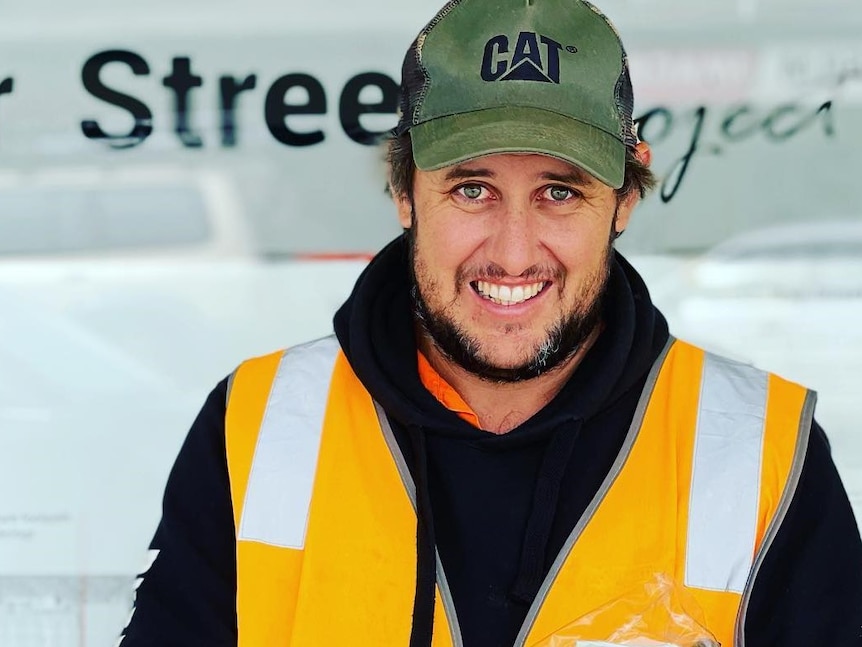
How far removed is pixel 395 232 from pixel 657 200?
0.52 meters

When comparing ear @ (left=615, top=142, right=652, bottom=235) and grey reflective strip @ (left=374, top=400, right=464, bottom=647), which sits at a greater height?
ear @ (left=615, top=142, right=652, bottom=235)

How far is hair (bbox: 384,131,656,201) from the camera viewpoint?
1855mm

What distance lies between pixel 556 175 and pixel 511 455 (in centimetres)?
43

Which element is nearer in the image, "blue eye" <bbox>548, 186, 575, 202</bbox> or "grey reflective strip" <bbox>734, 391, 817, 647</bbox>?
"grey reflective strip" <bbox>734, 391, 817, 647</bbox>

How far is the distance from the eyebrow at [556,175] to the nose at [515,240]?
0.19ft

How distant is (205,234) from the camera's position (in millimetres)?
2303

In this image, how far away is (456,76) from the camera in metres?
1.71

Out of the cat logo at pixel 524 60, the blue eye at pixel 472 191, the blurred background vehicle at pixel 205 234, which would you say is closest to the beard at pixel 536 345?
the blue eye at pixel 472 191

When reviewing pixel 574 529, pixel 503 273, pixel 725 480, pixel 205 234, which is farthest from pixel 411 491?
pixel 205 234

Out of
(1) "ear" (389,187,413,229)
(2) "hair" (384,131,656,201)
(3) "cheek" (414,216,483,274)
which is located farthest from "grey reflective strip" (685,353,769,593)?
(1) "ear" (389,187,413,229)

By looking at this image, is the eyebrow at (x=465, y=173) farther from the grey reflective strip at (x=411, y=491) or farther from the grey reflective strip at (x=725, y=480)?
the grey reflective strip at (x=725, y=480)

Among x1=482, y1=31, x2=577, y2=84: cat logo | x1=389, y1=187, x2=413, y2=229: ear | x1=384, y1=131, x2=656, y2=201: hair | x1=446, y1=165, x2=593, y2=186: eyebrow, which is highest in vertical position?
x1=482, y1=31, x2=577, y2=84: cat logo

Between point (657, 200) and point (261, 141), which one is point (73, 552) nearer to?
point (261, 141)

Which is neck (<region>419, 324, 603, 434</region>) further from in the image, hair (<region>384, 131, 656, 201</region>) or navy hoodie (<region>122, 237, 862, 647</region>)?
hair (<region>384, 131, 656, 201</region>)
